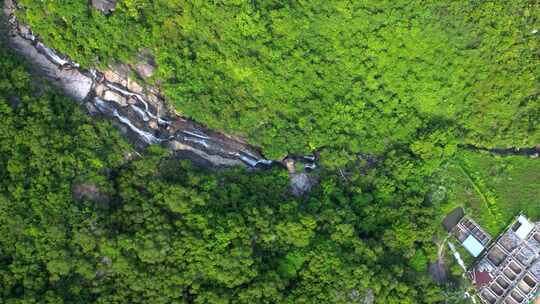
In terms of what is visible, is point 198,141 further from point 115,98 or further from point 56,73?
point 56,73

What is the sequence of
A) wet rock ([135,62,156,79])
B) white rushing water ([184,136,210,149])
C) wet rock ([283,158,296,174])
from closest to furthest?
wet rock ([135,62,156,79])
white rushing water ([184,136,210,149])
wet rock ([283,158,296,174])

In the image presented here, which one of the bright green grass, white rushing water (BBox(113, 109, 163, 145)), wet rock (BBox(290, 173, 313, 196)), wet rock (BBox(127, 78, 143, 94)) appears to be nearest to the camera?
white rushing water (BBox(113, 109, 163, 145))

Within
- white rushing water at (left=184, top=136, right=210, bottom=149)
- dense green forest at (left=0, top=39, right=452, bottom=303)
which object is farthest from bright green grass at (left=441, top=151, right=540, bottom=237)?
white rushing water at (left=184, top=136, right=210, bottom=149)

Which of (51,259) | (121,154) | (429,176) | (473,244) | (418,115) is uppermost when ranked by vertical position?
(418,115)

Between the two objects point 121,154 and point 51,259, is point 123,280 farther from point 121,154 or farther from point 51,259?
point 121,154

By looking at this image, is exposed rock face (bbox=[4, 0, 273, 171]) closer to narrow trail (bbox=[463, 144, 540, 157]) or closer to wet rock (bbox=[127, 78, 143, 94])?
wet rock (bbox=[127, 78, 143, 94])

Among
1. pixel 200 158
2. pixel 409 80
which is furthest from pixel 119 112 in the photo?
pixel 409 80

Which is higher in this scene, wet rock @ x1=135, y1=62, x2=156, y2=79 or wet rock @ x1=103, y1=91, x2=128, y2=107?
wet rock @ x1=135, y1=62, x2=156, y2=79
